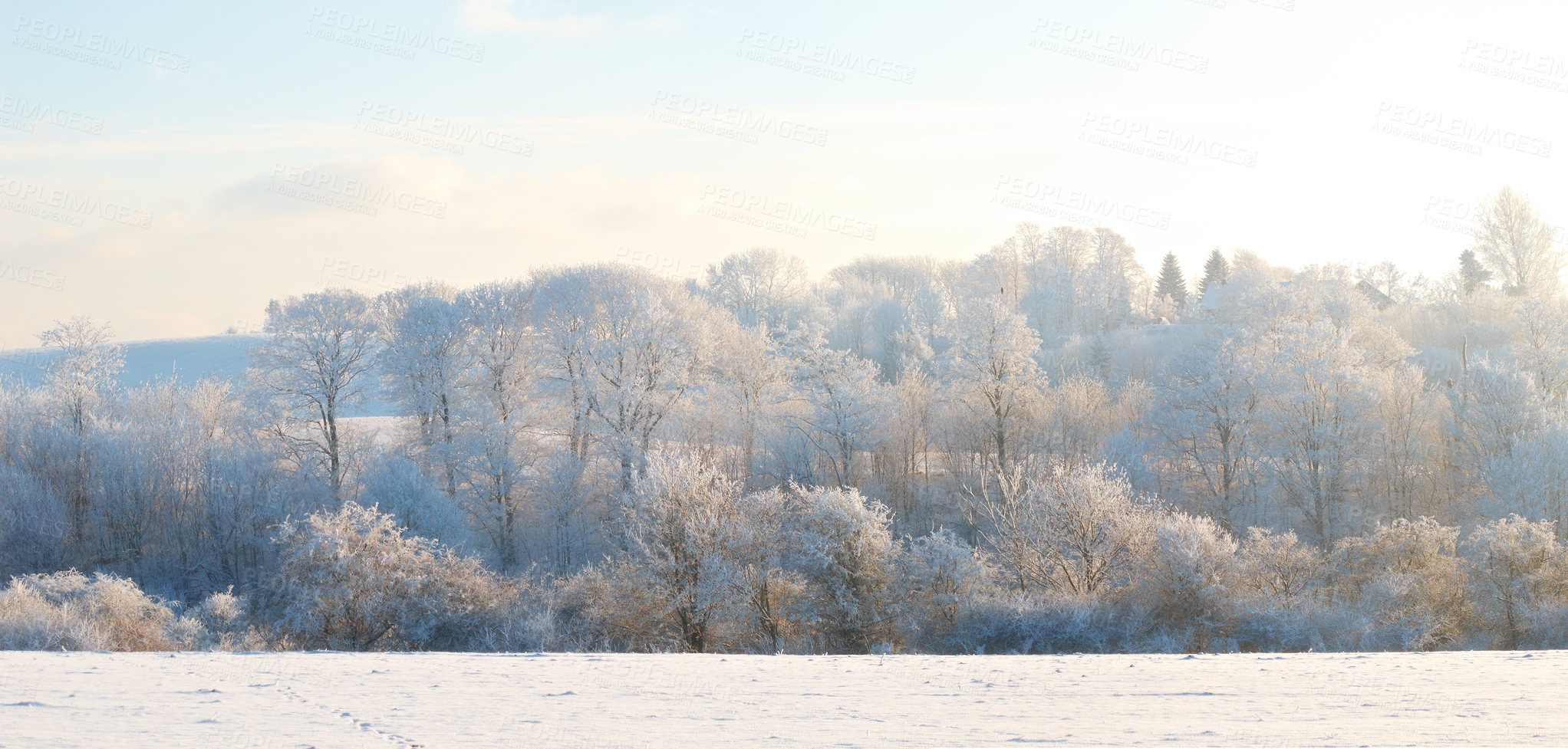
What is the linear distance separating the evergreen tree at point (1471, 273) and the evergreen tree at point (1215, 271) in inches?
675

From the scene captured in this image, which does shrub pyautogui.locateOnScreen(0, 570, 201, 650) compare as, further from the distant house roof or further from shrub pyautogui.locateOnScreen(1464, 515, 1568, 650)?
the distant house roof

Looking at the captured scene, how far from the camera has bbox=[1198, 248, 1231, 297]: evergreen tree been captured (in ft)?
235

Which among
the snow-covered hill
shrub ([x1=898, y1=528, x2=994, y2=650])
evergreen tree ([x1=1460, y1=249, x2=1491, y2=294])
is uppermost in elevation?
evergreen tree ([x1=1460, y1=249, x2=1491, y2=294])

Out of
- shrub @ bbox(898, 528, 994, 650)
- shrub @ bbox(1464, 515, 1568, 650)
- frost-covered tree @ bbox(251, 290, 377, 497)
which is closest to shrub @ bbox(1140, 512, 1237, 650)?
shrub @ bbox(898, 528, 994, 650)

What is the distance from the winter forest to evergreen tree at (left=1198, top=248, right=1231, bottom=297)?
1979 centimetres

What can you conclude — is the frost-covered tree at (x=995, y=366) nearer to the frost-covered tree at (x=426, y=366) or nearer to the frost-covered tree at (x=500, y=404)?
the frost-covered tree at (x=500, y=404)

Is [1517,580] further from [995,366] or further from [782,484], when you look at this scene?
[782,484]

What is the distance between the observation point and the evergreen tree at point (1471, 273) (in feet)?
176

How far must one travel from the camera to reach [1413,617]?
67.9ft

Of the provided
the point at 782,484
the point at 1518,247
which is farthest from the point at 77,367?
the point at 1518,247

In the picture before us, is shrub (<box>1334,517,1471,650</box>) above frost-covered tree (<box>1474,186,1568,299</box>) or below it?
below

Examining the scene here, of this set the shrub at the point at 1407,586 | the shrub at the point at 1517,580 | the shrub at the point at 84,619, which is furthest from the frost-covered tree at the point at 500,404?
the shrub at the point at 1517,580

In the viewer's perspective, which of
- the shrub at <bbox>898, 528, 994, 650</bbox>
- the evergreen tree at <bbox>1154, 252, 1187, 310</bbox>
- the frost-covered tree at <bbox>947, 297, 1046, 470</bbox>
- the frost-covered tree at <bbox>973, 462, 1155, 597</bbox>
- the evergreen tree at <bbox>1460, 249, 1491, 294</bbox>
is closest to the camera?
the shrub at <bbox>898, 528, 994, 650</bbox>

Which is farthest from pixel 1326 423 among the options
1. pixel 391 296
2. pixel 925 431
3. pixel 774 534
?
pixel 391 296
